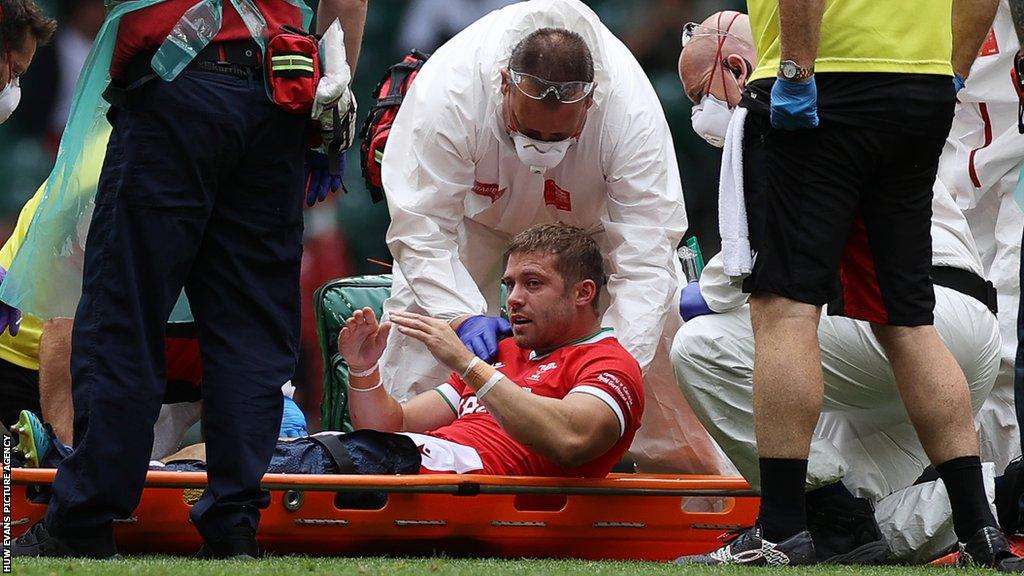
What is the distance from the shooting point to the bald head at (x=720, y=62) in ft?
14.3

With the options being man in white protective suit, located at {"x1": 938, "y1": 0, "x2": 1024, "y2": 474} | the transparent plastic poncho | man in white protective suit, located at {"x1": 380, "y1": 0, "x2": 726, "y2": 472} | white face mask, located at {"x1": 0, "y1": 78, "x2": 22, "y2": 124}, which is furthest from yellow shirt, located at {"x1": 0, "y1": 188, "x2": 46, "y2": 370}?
man in white protective suit, located at {"x1": 938, "y1": 0, "x2": 1024, "y2": 474}

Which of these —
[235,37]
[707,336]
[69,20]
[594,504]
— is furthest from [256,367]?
[69,20]

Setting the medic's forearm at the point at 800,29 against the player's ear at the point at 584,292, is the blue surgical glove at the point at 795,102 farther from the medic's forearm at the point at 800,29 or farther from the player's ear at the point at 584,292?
the player's ear at the point at 584,292

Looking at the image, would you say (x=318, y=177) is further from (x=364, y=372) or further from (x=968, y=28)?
(x=968, y=28)

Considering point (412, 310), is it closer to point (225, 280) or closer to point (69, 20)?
point (225, 280)

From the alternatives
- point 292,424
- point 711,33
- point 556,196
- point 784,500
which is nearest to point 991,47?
point 711,33

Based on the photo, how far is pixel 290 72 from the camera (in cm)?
309

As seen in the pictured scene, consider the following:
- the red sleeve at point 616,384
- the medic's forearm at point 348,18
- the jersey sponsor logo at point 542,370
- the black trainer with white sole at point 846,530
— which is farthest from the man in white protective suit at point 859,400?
the medic's forearm at point 348,18

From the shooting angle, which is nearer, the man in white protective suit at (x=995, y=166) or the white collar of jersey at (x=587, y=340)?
the white collar of jersey at (x=587, y=340)

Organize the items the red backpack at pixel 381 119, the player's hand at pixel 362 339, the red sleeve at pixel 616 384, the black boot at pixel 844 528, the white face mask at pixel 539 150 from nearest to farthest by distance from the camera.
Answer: the black boot at pixel 844 528 < the red sleeve at pixel 616 384 < the player's hand at pixel 362 339 < the white face mask at pixel 539 150 < the red backpack at pixel 381 119

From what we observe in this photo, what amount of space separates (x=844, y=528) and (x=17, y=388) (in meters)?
2.45

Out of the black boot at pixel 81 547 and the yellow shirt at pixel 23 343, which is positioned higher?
the black boot at pixel 81 547

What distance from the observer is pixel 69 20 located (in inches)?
219

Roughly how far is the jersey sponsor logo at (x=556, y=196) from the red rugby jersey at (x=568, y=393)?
26.3 inches
